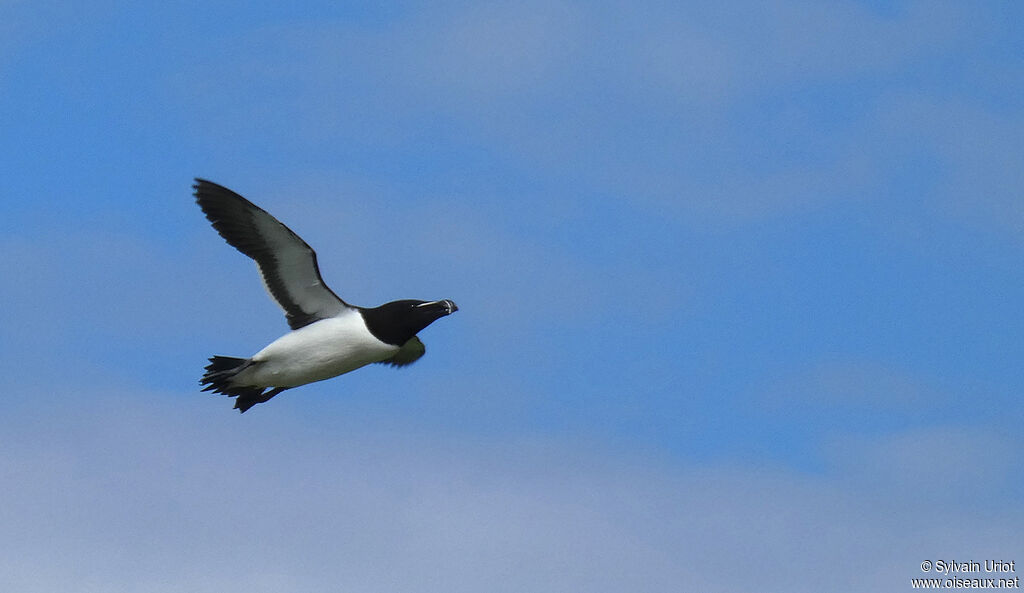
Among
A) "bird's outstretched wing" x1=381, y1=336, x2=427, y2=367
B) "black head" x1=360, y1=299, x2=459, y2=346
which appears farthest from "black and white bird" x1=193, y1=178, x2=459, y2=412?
"bird's outstretched wing" x1=381, y1=336, x2=427, y2=367

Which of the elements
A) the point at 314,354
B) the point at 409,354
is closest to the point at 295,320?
the point at 314,354

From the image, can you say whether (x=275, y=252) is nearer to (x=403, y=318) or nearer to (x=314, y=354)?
(x=314, y=354)

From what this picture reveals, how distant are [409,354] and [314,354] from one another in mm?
2693

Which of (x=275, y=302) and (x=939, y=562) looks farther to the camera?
(x=275, y=302)

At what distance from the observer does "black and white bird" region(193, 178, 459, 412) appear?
74.0ft

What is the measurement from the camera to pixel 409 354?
981 inches

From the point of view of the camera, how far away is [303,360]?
22.5 metres

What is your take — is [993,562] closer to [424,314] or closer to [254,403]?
[424,314]

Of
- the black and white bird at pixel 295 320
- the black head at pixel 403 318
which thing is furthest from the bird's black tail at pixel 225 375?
the black head at pixel 403 318

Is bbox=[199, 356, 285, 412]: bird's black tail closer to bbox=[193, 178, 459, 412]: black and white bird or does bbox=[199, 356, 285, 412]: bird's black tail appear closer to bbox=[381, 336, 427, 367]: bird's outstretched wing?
bbox=[193, 178, 459, 412]: black and white bird

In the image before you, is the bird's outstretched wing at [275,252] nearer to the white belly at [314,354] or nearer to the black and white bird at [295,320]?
the black and white bird at [295,320]

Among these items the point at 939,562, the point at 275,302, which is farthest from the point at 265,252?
the point at 939,562

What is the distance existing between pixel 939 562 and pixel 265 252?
34.1 ft

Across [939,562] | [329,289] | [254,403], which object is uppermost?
[329,289]
